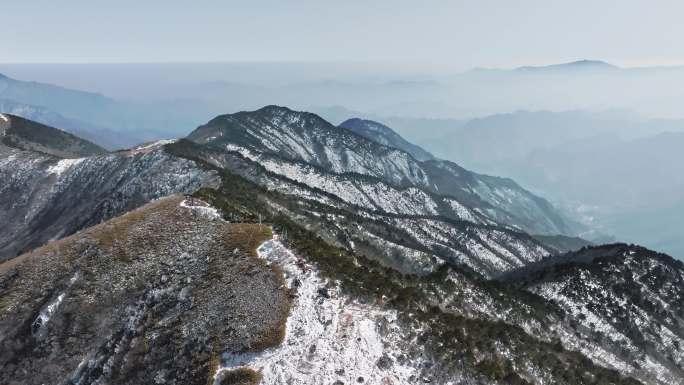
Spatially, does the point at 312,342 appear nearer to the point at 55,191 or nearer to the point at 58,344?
the point at 58,344

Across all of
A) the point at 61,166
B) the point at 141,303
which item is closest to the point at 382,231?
the point at 141,303

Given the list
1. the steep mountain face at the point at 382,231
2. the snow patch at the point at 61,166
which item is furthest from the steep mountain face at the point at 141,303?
the snow patch at the point at 61,166

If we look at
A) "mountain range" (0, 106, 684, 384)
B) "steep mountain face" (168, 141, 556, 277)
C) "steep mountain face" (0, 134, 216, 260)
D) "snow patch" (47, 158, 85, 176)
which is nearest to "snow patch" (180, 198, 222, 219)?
"mountain range" (0, 106, 684, 384)

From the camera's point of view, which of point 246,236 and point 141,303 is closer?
point 141,303

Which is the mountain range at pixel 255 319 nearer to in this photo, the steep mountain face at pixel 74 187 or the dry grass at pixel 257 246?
the dry grass at pixel 257 246

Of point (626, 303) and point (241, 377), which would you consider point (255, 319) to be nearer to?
point (241, 377)

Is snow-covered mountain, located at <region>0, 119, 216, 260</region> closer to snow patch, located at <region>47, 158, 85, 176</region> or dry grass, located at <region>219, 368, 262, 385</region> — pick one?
snow patch, located at <region>47, 158, 85, 176</region>
